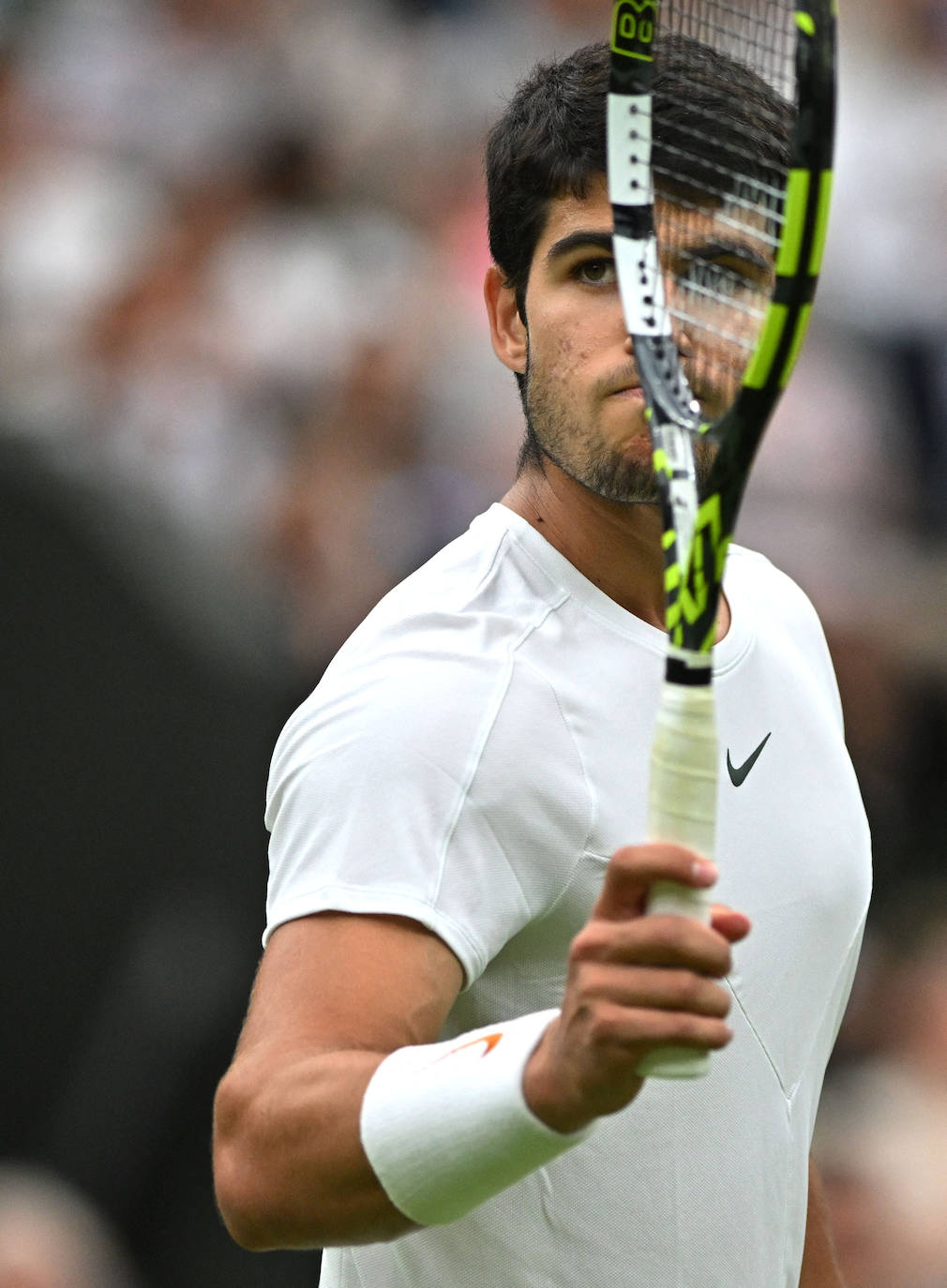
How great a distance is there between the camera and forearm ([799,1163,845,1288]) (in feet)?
7.64

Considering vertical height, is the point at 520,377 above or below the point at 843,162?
below

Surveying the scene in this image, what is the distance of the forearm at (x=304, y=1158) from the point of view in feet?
5.00

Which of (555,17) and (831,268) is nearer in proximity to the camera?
(831,268)

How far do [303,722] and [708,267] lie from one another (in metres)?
0.69

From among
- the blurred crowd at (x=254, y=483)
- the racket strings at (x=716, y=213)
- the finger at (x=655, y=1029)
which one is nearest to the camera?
the finger at (x=655, y=1029)

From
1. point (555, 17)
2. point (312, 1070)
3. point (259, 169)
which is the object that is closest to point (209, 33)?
point (259, 169)

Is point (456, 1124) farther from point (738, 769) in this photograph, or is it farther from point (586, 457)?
point (586, 457)

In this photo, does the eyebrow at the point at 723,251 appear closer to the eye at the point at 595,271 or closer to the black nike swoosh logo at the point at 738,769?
the eye at the point at 595,271

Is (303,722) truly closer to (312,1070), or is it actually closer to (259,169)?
(312,1070)

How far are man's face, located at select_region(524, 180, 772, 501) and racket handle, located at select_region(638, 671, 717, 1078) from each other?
0.57 m

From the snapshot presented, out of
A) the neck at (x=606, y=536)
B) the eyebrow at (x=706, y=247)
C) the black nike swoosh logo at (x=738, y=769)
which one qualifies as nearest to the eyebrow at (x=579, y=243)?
the eyebrow at (x=706, y=247)

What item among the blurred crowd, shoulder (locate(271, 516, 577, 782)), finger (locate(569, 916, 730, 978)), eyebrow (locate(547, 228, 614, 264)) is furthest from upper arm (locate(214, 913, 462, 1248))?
the blurred crowd

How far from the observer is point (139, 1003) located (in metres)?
3.39

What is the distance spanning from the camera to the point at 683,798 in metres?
1.41
